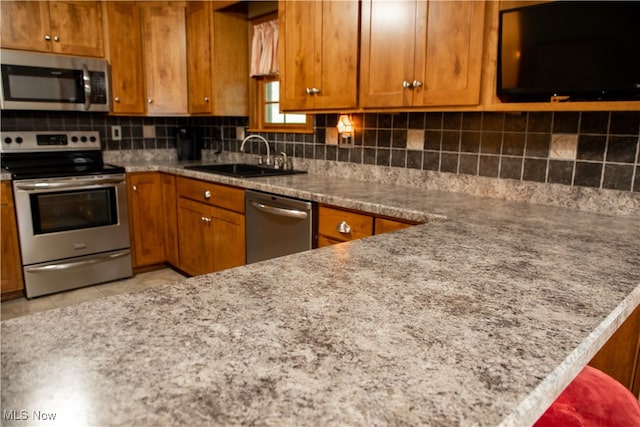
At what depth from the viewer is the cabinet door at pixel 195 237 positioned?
3.25 m

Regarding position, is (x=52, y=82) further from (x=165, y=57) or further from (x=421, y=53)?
(x=421, y=53)

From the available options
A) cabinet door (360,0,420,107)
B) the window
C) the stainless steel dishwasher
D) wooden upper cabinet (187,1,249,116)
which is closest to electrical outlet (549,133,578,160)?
cabinet door (360,0,420,107)

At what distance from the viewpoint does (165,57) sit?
12.2 ft

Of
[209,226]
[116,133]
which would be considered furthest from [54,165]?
[209,226]

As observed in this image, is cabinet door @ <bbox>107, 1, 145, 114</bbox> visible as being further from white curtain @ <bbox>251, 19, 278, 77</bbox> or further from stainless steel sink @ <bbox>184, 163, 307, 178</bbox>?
white curtain @ <bbox>251, 19, 278, 77</bbox>

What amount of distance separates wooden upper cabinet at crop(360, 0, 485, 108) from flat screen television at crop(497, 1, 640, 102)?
14 cm

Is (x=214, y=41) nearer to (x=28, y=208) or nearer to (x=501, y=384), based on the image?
(x=28, y=208)

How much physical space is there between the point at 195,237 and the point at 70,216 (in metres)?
0.89

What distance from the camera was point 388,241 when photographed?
1354 mm

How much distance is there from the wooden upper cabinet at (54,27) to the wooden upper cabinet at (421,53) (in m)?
2.26

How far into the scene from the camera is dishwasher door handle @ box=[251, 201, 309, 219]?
2417 millimetres

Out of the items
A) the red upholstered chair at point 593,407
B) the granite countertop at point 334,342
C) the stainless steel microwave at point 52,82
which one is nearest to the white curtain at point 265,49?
the stainless steel microwave at point 52,82

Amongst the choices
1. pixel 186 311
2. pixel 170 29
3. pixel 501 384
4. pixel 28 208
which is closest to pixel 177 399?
Result: pixel 186 311

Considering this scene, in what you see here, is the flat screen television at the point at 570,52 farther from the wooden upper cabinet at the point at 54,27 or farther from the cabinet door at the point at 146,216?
the wooden upper cabinet at the point at 54,27
